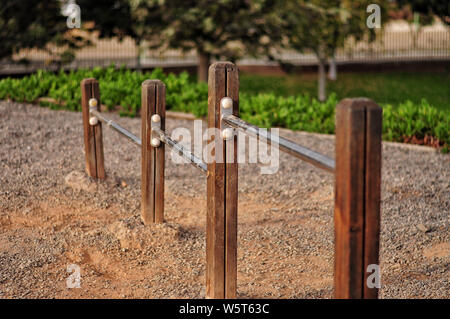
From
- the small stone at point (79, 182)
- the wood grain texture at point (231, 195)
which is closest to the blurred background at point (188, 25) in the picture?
the small stone at point (79, 182)

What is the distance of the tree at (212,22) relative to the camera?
1230 cm

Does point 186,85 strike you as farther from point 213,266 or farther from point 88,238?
point 213,266

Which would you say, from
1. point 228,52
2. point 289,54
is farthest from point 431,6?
point 289,54

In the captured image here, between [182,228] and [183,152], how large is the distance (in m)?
0.97

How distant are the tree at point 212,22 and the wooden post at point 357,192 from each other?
10061mm

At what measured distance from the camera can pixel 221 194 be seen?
135 inches

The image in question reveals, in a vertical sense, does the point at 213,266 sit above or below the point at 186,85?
below

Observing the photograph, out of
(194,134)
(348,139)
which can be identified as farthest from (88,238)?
(194,134)

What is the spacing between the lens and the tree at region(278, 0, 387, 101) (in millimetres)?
12752

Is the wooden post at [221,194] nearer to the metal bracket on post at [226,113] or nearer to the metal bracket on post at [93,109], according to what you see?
the metal bracket on post at [226,113]

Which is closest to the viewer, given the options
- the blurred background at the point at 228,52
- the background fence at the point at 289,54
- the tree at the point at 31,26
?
the blurred background at the point at 228,52

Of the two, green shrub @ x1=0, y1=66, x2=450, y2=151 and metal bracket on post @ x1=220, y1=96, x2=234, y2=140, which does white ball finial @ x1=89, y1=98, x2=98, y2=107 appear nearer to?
green shrub @ x1=0, y1=66, x2=450, y2=151

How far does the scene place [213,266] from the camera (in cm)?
345

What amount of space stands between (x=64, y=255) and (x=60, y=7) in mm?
9749
